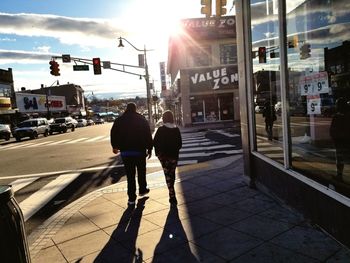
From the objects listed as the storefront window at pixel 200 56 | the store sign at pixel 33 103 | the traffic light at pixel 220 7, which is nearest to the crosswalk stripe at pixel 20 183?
the traffic light at pixel 220 7

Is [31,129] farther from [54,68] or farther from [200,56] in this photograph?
[200,56]

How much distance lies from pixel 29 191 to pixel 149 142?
412 cm

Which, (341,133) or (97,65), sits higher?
(97,65)

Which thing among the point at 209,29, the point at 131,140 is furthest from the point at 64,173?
the point at 209,29

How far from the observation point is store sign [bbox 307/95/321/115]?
5.09 metres

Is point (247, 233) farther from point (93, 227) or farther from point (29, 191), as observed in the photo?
point (29, 191)

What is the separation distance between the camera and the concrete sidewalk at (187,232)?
13.8ft

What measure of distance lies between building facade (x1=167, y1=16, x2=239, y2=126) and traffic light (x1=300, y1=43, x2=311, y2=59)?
2532 centimetres

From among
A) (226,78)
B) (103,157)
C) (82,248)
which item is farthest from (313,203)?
(226,78)

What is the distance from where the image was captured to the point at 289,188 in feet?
17.9

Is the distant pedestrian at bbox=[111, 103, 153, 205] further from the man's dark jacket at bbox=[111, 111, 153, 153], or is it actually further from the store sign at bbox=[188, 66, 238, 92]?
the store sign at bbox=[188, 66, 238, 92]

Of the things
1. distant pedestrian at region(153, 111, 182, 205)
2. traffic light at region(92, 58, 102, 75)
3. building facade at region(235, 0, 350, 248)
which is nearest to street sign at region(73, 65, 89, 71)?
traffic light at region(92, 58, 102, 75)

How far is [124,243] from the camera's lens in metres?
4.82

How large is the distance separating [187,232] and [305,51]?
3241 mm
